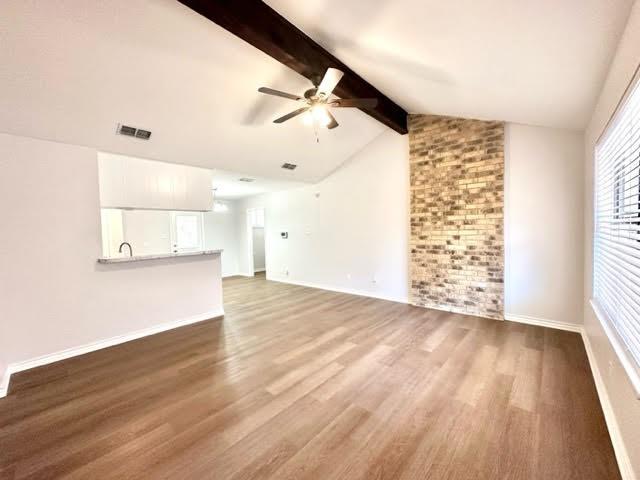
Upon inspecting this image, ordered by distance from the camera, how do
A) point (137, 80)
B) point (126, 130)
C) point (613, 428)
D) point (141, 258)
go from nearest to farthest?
point (613, 428), point (137, 80), point (126, 130), point (141, 258)

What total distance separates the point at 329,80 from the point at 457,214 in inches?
117

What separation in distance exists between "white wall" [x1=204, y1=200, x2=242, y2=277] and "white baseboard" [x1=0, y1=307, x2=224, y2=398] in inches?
157

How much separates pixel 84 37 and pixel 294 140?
2.67 metres

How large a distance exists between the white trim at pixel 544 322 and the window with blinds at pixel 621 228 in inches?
52.8

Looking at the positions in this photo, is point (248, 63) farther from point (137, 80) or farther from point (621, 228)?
point (621, 228)

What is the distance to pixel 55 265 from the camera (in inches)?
122

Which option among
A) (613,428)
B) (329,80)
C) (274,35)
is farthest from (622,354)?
(274,35)

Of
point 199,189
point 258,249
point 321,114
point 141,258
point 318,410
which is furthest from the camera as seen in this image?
point 258,249

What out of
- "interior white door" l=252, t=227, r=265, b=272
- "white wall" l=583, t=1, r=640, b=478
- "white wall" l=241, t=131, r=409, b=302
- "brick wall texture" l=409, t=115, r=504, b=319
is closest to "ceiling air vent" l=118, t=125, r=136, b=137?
"white wall" l=241, t=131, r=409, b=302

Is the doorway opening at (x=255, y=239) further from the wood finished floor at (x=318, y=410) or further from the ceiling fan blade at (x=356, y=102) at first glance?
the ceiling fan blade at (x=356, y=102)

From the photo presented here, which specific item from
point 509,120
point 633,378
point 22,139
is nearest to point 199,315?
point 22,139

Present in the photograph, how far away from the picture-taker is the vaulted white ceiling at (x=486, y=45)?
177cm

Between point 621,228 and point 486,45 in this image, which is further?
point 486,45

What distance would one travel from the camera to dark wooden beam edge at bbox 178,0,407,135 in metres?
2.11
